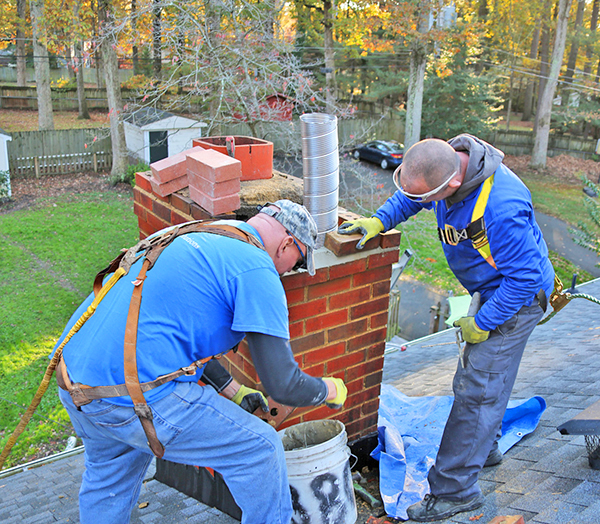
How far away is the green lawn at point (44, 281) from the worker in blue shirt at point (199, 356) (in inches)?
200

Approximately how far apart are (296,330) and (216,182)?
868 millimetres

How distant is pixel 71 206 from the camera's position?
15352 mm

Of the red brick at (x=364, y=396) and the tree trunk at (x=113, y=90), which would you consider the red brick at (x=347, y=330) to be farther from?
the tree trunk at (x=113, y=90)

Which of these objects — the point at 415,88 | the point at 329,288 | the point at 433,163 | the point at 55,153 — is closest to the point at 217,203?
the point at 329,288

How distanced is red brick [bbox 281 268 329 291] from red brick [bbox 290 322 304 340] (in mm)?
213

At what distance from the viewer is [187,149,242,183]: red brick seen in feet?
8.83

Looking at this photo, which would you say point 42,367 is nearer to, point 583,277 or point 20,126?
point 583,277

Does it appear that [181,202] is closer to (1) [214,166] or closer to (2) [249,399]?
(1) [214,166]

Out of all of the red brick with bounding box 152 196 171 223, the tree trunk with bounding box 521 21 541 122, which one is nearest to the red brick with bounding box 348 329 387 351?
the red brick with bounding box 152 196 171 223

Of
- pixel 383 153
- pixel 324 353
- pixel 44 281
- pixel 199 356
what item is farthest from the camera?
pixel 383 153

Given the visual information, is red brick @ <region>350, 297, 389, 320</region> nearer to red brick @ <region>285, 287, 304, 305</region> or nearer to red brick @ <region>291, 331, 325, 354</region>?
red brick @ <region>291, 331, 325, 354</region>

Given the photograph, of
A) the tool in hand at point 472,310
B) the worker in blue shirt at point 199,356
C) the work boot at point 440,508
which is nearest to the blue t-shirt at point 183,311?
the worker in blue shirt at point 199,356

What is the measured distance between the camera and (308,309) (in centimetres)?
274

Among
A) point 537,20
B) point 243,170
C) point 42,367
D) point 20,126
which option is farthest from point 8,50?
point 243,170
